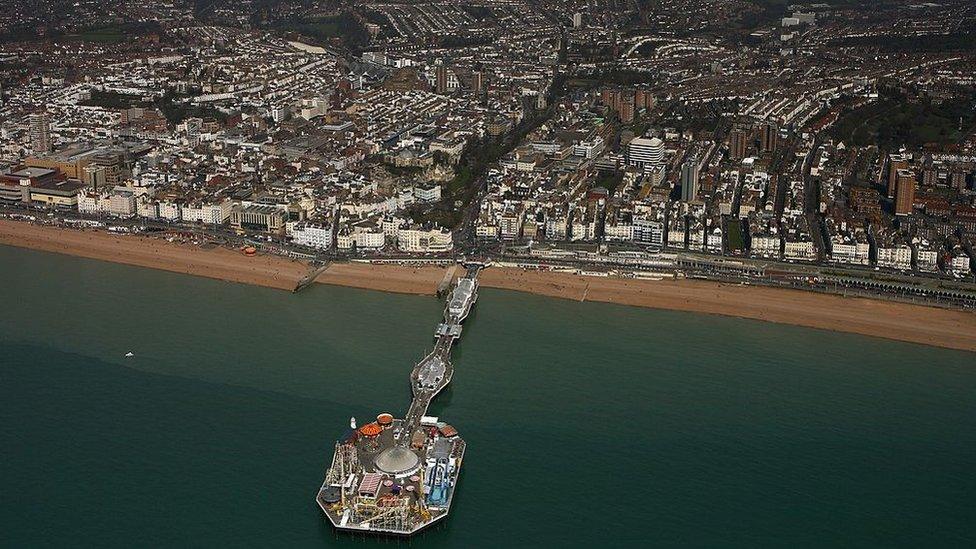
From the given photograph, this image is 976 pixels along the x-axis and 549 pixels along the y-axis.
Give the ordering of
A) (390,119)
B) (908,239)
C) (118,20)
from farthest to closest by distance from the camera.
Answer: (118,20) → (390,119) → (908,239)

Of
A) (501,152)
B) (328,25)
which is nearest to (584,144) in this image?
(501,152)

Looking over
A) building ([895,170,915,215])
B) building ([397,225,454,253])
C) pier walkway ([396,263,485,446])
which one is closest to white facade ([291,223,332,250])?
building ([397,225,454,253])

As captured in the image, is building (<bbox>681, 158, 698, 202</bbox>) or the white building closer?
the white building

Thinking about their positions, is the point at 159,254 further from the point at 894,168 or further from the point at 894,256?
the point at 894,168

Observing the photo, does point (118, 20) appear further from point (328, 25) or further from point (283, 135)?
point (283, 135)

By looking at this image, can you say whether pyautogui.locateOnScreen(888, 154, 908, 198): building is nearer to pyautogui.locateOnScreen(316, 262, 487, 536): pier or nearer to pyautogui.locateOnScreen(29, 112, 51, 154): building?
pyautogui.locateOnScreen(316, 262, 487, 536): pier

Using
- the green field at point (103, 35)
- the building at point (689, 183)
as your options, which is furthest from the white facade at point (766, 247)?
the green field at point (103, 35)

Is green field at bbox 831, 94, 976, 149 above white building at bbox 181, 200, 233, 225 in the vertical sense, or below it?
above

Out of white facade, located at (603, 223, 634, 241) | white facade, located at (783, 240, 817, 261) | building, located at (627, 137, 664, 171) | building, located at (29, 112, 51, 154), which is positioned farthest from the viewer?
building, located at (29, 112, 51, 154)

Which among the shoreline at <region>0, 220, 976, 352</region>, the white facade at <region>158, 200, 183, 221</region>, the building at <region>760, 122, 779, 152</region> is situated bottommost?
the shoreline at <region>0, 220, 976, 352</region>
